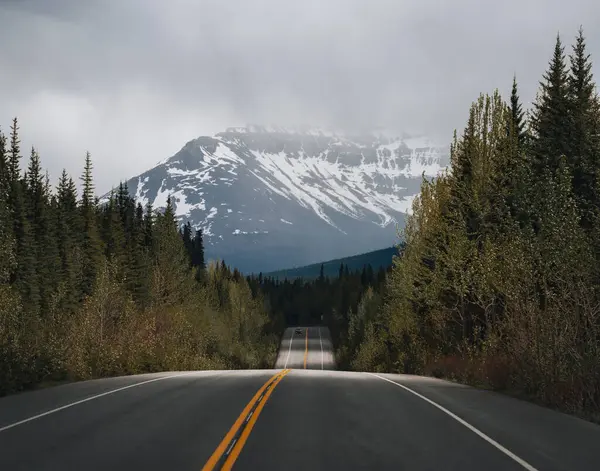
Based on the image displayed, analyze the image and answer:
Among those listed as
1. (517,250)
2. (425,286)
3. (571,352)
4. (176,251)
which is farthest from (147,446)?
(176,251)

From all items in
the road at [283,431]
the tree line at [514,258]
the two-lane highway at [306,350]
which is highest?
the tree line at [514,258]

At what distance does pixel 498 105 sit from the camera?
32.7 meters

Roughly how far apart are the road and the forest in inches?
93.4

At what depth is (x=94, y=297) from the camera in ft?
113

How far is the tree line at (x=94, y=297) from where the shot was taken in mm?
25766

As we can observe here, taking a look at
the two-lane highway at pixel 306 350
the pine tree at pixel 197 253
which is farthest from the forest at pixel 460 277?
the pine tree at pixel 197 253

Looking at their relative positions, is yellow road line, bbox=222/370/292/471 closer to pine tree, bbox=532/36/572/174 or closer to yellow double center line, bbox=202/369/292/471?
yellow double center line, bbox=202/369/292/471

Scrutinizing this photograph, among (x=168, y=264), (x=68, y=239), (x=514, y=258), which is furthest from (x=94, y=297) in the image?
(x=68, y=239)

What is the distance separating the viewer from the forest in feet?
62.4

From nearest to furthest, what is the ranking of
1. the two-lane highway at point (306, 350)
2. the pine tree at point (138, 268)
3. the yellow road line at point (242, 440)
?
the yellow road line at point (242, 440) < the pine tree at point (138, 268) < the two-lane highway at point (306, 350)

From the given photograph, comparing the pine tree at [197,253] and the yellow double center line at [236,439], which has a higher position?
the pine tree at [197,253]

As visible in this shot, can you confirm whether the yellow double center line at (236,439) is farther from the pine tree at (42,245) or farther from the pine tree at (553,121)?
the pine tree at (42,245)

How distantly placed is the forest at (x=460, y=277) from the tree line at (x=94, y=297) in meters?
0.14

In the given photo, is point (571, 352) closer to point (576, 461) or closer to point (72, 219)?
point (576, 461)
